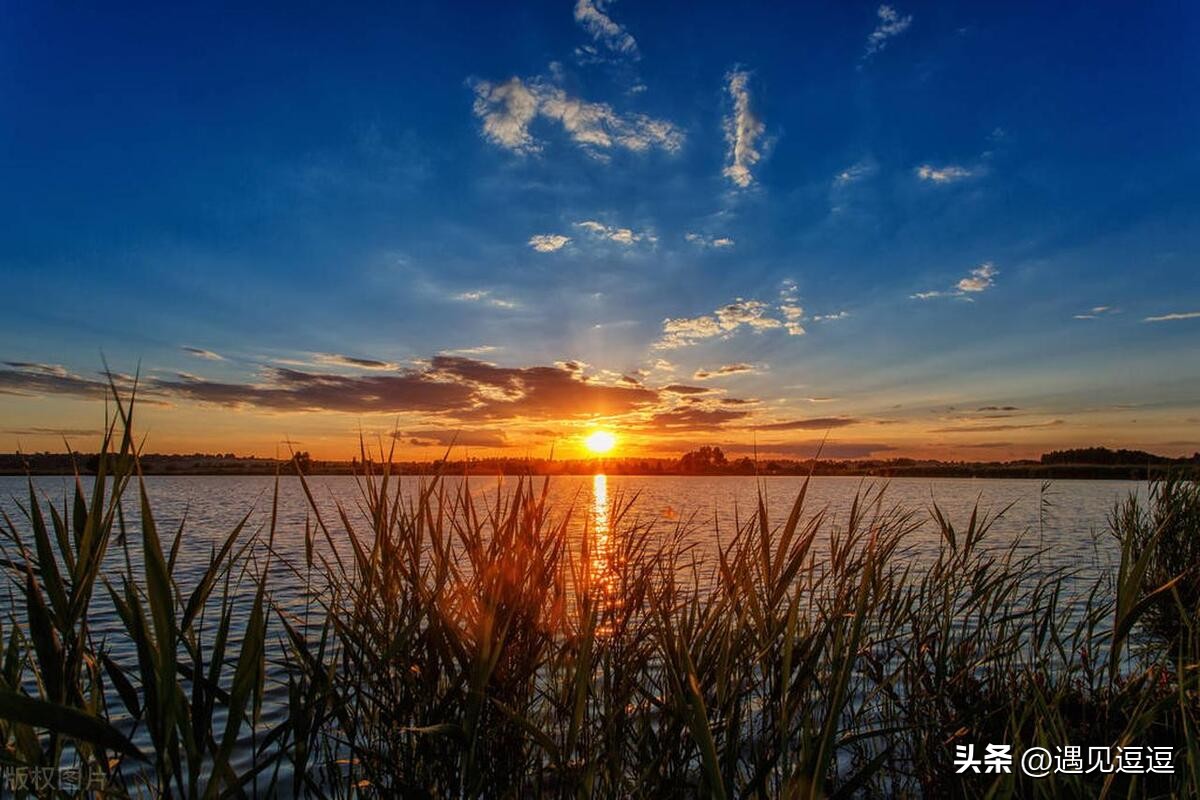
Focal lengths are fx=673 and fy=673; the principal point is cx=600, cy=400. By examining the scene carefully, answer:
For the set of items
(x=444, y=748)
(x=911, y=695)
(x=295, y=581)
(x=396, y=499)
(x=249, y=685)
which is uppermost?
(x=396, y=499)

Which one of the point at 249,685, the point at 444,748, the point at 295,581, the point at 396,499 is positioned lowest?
the point at 295,581

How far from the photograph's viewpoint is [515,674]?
363cm

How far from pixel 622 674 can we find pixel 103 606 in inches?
559

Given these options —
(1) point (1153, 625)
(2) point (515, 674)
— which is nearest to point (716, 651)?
(2) point (515, 674)

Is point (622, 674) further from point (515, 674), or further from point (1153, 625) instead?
point (1153, 625)

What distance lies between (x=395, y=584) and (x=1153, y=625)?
12.8 m

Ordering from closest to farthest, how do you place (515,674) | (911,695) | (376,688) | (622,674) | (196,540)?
(376,688) → (515,674) → (622,674) → (911,695) → (196,540)

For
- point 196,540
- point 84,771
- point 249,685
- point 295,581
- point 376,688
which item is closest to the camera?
point 249,685

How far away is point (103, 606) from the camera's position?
45.0 feet

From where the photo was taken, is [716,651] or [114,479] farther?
[716,651]

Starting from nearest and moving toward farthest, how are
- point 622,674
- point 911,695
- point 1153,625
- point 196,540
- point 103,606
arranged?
point 622,674 < point 911,695 < point 1153,625 < point 103,606 < point 196,540

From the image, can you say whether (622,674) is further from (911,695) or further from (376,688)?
(911,695)

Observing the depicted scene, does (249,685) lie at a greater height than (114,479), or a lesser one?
lesser

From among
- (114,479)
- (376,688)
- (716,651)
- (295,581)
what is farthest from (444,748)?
(295,581)
